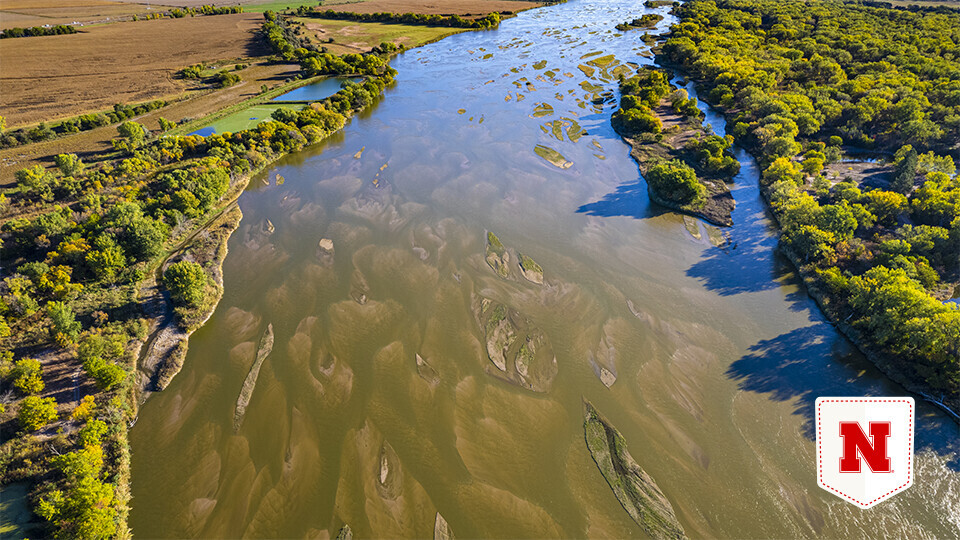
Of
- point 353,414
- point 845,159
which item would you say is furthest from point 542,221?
point 845,159

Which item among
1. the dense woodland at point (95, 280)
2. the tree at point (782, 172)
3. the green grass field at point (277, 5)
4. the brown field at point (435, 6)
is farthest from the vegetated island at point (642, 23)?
the green grass field at point (277, 5)

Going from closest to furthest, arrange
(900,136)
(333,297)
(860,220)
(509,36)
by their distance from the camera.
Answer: (333,297)
(860,220)
(900,136)
(509,36)

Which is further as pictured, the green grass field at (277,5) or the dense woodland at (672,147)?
the green grass field at (277,5)

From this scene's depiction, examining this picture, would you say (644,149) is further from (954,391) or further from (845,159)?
(954,391)

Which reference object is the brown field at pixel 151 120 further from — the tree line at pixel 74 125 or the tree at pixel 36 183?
the tree at pixel 36 183

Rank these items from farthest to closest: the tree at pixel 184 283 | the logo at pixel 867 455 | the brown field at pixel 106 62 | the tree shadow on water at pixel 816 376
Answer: the brown field at pixel 106 62 → the tree at pixel 184 283 → the tree shadow on water at pixel 816 376 → the logo at pixel 867 455

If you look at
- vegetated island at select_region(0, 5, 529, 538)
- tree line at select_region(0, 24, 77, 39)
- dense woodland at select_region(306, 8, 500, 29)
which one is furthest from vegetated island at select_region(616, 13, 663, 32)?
tree line at select_region(0, 24, 77, 39)

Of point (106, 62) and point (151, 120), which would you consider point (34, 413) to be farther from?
point (106, 62)

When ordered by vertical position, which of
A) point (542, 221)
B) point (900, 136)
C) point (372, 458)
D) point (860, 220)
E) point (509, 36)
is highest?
point (509, 36)
